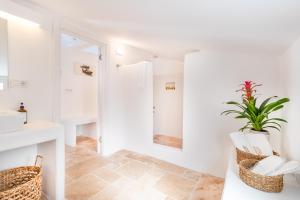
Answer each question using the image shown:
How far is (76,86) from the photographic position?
4.21 metres

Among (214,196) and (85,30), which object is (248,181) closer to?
(214,196)

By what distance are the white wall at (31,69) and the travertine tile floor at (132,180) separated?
3.34 feet

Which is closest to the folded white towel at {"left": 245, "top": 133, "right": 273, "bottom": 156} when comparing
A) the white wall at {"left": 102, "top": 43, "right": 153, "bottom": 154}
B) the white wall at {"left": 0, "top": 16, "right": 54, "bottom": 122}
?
the white wall at {"left": 102, "top": 43, "right": 153, "bottom": 154}

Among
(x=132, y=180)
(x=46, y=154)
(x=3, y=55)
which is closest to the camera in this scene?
(x=3, y=55)

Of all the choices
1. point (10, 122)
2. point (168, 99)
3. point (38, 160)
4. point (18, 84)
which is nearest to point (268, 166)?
point (10, 122)

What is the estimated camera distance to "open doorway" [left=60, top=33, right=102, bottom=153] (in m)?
3.70

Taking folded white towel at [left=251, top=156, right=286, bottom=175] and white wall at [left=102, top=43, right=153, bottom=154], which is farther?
white wall at [left=102, top=43, right=153, bottom=154]

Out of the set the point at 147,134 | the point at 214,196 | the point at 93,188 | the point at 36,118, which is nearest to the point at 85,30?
the point at 36,118

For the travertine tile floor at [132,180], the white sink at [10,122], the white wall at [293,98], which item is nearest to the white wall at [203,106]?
the travertine tile floor at [132,180]

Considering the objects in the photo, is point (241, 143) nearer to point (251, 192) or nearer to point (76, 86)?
point (251, 192)

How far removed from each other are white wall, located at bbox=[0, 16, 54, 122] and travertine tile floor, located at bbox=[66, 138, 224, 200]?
3.34 ft

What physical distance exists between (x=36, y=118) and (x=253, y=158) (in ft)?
7.86

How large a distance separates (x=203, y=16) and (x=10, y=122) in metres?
1.94

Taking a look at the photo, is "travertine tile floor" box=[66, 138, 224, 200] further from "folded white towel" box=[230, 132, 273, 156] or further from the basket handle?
"folded white towel" box=[230, 132, 273, 156]
